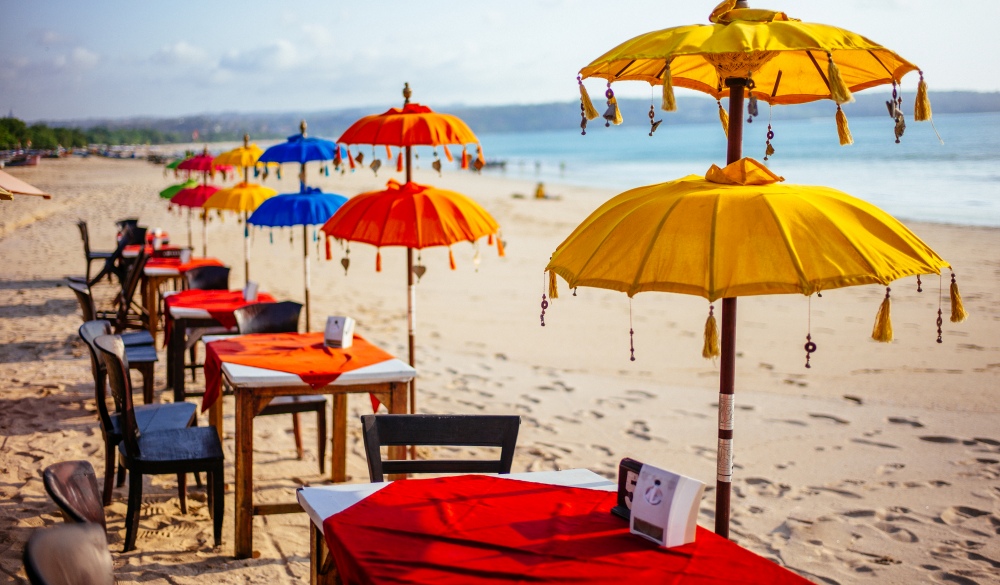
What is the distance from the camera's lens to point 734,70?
2.62 metres

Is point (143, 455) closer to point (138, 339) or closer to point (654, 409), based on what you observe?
point (138, 339)

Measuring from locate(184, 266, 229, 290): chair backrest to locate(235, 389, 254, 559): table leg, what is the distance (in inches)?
141

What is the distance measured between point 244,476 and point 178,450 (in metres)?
0.37

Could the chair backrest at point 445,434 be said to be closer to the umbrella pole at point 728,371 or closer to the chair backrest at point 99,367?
the umbrella pole at point 728,371

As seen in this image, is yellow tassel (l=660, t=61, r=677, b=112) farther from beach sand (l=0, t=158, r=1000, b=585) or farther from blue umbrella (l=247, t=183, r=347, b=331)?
blue umbrella (l=247, t=183, r=347, b=331)

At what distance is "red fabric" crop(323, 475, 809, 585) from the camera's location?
6.98ft

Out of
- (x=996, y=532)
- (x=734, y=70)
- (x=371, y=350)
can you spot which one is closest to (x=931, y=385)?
(x=996, y=532)

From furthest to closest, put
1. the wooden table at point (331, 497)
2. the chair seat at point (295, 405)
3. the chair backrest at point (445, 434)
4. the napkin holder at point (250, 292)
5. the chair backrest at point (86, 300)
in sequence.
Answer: the napkin holder at point (250, 292)
the chair backrest at point (86, 300)
the chair seat at point (295, 405)
the chair backrest at point (445, 434)
the wooden table at point (331, 497)

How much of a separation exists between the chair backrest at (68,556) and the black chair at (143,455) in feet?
7.27

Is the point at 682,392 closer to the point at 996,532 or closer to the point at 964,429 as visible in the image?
the point at 964,429

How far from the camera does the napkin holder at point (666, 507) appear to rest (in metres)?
2.26

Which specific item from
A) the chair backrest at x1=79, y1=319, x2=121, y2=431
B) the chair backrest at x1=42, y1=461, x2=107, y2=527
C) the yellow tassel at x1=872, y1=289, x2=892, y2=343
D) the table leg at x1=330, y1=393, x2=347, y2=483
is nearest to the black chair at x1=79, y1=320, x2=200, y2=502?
the chair backrest at x1=79, y1=319, x2=121, y2=431

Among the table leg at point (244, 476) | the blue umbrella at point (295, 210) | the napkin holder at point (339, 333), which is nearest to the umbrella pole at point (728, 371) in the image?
the table leg at point (244, 476)

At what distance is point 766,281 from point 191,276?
20.3 feet
